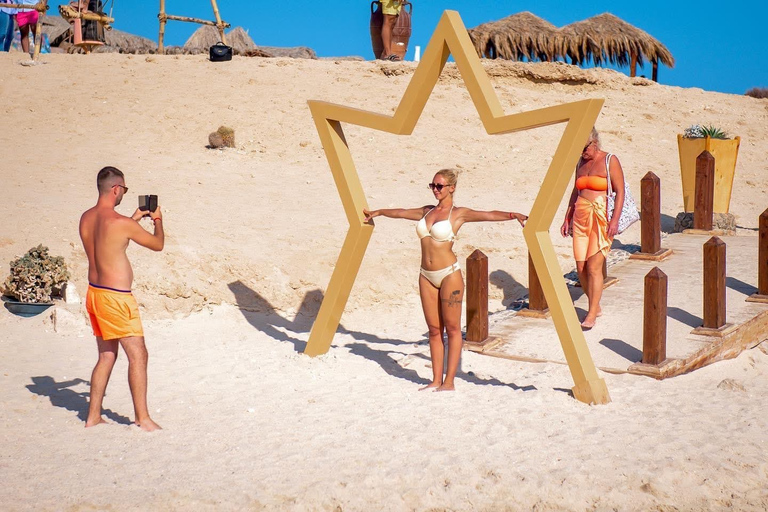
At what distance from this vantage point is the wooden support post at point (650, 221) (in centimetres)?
1003

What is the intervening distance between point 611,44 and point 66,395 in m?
19.3

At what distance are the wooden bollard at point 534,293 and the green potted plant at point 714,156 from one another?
16.0ft

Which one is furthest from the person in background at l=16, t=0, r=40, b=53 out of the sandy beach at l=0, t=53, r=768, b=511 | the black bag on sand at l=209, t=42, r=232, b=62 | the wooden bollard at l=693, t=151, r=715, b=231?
the wooden bollard at l=693, t=151, r=715, b=231

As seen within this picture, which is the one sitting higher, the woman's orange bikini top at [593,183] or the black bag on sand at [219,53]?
the black bag on sand at [219,53]

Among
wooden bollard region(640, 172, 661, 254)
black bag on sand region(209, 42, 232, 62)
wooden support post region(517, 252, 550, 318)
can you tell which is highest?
black bag on sand region(209, 42, 232, 62)

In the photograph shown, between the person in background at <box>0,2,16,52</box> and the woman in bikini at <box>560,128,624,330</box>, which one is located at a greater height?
the person in background at <box>0,2,16,52</box>

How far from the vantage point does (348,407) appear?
6355 mm

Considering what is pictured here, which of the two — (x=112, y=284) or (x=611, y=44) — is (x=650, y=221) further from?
(x=611, y=44)

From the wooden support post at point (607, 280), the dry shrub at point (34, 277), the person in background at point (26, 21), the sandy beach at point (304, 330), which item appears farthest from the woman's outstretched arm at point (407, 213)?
the person in background at point (26, 21)

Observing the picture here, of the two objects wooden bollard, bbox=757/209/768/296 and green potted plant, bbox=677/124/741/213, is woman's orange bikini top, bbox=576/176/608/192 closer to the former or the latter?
wooden bollard, bbox=757/209/768/296

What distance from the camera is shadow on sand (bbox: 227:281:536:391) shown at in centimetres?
726

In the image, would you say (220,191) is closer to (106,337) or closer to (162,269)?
(162,269)

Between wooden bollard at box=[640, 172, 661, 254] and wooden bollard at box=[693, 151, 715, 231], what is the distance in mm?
1291

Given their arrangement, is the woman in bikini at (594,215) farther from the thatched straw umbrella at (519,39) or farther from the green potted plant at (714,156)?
the thatched straw umbrella at (519,39)
